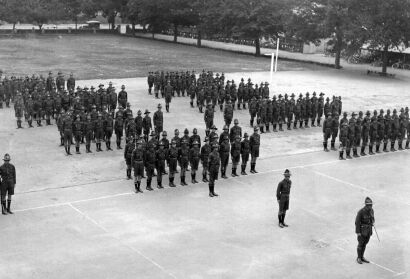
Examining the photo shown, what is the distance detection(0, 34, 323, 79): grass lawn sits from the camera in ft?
139

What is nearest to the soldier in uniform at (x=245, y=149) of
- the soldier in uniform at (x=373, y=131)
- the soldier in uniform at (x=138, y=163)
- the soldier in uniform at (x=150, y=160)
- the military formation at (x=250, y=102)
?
the soldier in uniform at (x=150, y=160)

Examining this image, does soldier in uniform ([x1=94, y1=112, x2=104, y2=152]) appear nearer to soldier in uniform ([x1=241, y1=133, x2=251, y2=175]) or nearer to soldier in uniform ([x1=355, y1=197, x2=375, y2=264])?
soldier in uniform ([x1=241, y1=133, x2=251, y2=175])

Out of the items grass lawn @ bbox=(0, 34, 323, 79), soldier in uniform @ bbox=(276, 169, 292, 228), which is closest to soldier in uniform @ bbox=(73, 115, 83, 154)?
soldier in uniform @ bbox=(276, 169, 292, 228)

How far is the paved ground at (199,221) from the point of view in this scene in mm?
12453

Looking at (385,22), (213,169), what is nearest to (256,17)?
(385,22)

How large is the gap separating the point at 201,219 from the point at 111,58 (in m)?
36.3

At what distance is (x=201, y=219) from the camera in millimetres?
15039

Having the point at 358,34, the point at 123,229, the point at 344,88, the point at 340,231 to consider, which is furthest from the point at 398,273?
A: the point at 358,34

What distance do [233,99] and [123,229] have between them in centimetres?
1572

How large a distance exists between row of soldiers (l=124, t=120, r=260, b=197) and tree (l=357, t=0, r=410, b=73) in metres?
26.9

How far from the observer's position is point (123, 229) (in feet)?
46.5

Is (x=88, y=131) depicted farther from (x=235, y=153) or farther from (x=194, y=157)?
(x=235, y=153)

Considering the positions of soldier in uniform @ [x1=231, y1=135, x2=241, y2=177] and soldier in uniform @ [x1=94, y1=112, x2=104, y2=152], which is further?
soldier in uniform @ [x1=94, y1=112, x2=104, y2=152]

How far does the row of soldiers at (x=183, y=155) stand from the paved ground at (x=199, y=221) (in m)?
0.46
